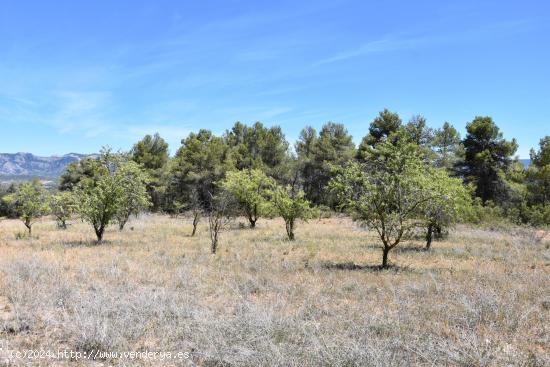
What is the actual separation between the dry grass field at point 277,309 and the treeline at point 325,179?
9.53ft

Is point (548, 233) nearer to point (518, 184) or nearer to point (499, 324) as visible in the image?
point (518, 184)

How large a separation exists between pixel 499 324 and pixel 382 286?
4.14 m

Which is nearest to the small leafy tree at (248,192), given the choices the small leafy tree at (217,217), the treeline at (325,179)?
the treeline at (325,179)

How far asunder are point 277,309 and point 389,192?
7.75 meters

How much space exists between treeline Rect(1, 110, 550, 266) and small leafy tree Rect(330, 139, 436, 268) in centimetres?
4

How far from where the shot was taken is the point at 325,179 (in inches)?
2228

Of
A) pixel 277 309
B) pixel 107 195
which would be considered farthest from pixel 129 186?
pixel 277 309

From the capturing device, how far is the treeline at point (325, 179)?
51.6 ft

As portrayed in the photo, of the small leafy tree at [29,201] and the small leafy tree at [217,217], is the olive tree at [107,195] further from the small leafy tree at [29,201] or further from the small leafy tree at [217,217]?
the small leafy tree at [29,201]

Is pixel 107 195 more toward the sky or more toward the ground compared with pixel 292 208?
more toward the sky

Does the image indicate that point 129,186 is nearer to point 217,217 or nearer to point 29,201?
point 217,217

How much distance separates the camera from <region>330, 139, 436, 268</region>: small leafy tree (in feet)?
49.9

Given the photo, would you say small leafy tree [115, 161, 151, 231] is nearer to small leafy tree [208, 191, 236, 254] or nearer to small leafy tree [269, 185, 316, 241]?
small leafy tree [208, 191, 236, 254]

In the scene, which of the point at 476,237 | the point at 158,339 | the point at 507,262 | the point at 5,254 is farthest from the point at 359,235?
the point at 158,339
